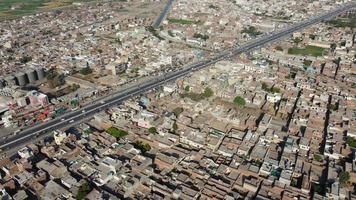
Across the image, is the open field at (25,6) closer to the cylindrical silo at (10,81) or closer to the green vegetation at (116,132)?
the cylindrical silo at (10,81)

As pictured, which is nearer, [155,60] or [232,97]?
[232,97]

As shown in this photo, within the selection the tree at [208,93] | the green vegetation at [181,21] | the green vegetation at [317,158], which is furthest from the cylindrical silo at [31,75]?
the green vegetation at [181,21]

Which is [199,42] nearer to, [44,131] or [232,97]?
[232,97]

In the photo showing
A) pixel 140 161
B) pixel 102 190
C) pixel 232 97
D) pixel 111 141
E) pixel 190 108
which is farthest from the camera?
pixel 232 97

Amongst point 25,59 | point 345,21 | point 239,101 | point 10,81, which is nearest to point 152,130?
point 239,101

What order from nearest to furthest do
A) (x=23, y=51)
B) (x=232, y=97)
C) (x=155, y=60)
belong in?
(x=232, y=97) → (x=155, y=60) → (x=23, y=51)

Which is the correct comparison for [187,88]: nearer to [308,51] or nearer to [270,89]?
[270,89]

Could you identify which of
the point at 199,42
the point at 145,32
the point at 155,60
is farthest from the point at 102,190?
the point at 145,32
